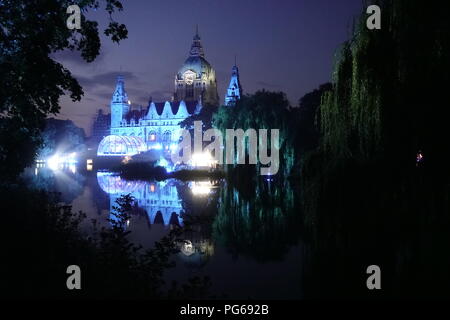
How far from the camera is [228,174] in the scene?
26.1m

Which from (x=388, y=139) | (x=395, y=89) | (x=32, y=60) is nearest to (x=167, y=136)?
(x=32, y=60)

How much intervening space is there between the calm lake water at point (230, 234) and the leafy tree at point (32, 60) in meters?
Answer: 3.74

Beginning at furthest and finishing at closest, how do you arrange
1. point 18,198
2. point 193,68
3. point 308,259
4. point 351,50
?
point 193,68
point 18,198
point 308,259
point 351,50

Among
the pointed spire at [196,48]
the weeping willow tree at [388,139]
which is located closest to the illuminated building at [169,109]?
the pointed spire at [196,48]

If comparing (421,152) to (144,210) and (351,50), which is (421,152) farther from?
(144,210)

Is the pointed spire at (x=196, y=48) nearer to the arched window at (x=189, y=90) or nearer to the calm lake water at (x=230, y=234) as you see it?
the arched window at (x=189, y=90)

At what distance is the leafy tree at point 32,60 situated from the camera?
7.28 m

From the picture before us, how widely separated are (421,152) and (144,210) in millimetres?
13784

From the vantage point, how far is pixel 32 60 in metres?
7.64

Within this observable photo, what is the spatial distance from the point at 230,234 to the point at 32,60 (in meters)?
7.87
